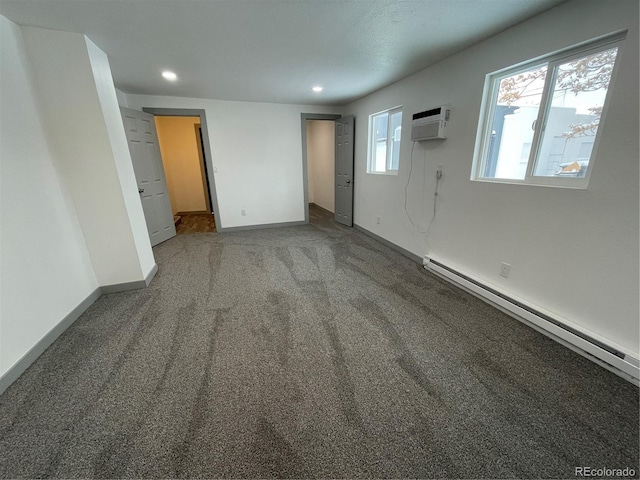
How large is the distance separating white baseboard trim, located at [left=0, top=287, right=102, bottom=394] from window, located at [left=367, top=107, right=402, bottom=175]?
3942mm

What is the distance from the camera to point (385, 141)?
3.98 metres

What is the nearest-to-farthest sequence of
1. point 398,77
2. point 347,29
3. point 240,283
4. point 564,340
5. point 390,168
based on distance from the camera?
1. point 564,340
2. point 347,29
3. point 240,283
4. point 398,77
5. point 390,168

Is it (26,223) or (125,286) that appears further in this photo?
(125,286)

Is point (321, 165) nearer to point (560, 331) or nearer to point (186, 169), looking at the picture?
point (186, 169)

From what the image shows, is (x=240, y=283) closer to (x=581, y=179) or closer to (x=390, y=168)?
(x=390, y=168)

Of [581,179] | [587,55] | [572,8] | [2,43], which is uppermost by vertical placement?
[572,8]

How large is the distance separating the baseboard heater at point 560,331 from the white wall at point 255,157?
3598 millimetres

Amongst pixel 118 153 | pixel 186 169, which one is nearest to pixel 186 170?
pixel 186 169

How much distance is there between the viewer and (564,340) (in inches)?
71.7

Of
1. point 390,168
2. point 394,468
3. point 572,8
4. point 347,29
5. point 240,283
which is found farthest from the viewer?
point 390,168

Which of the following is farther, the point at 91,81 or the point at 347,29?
the point at 91,81

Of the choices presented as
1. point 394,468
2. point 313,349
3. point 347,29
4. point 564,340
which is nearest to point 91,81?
point 347,29

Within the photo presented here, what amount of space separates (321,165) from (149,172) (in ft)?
13.5

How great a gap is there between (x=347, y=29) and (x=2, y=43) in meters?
2.48
